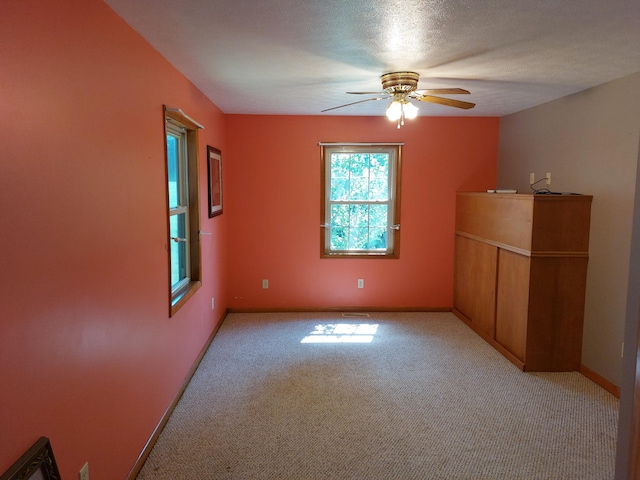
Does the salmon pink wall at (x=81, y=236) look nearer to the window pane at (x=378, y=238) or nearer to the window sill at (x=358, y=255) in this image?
the window sill at (x=358, y=255)

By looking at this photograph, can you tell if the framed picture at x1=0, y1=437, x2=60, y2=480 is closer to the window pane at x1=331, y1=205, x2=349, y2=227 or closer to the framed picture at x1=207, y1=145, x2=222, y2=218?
the framed picture at x1=207, y1=145, x2=222, y2=218

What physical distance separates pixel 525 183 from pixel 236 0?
3.44 metres

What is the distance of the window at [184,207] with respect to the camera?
318 centimetres

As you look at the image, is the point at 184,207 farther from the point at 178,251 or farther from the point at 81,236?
the point at 81,236

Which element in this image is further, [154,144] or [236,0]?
[154,144]

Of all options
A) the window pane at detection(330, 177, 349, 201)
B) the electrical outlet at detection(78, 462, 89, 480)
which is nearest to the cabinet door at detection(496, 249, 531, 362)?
the window pane at detection(330, 177, 349, 201)

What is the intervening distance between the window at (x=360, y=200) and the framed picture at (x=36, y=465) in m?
3.70

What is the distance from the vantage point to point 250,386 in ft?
10.4

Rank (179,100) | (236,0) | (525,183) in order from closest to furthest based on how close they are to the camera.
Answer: (236,0), (179,100), (525,183)

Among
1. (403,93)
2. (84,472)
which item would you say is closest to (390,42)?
(403,93)

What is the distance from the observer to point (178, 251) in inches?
133

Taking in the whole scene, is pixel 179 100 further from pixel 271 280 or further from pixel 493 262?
pixel 493 262

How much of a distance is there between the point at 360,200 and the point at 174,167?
2282 mm

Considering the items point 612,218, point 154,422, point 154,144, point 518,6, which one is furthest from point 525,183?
point 154,422
